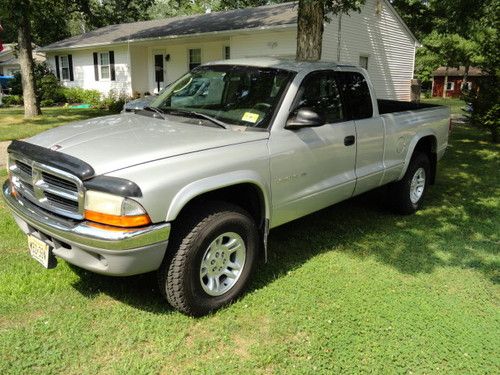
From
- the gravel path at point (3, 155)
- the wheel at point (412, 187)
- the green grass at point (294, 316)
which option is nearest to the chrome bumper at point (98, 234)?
the green grass at point (294, 316)

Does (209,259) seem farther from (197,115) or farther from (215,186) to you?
(197,115)

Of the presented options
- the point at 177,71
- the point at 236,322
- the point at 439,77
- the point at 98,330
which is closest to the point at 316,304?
the point at 236,322

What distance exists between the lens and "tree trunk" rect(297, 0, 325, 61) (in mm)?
7477

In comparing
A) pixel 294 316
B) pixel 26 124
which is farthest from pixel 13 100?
pixel 294 316

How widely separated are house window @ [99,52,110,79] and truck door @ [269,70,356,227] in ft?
71.4

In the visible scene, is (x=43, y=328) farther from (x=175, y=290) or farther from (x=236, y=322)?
(x=236, y=322)

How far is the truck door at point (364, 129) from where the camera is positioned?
4.75 metres

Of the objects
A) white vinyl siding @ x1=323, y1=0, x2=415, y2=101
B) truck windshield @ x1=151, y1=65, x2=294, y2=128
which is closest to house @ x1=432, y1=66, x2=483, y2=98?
white vinyl siding @ x1=323, y1=0, x2=415, y2=101

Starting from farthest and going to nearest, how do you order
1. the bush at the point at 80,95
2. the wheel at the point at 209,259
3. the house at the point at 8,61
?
the house at the point at 8,61 → the bush at the point at 80,95 → the wheel at the point at 209,259

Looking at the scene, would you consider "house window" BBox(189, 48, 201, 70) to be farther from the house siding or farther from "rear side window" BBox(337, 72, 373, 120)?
"rear side window" BBox(337, 72, 373, 120)

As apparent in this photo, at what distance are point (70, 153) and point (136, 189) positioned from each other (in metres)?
0.68

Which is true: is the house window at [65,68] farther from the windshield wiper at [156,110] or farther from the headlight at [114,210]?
the headlight at [114,210]

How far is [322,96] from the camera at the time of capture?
14.7 feet

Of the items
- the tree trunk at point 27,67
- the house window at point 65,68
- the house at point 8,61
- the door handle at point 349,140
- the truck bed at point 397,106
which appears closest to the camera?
the door handle at point 349,140
